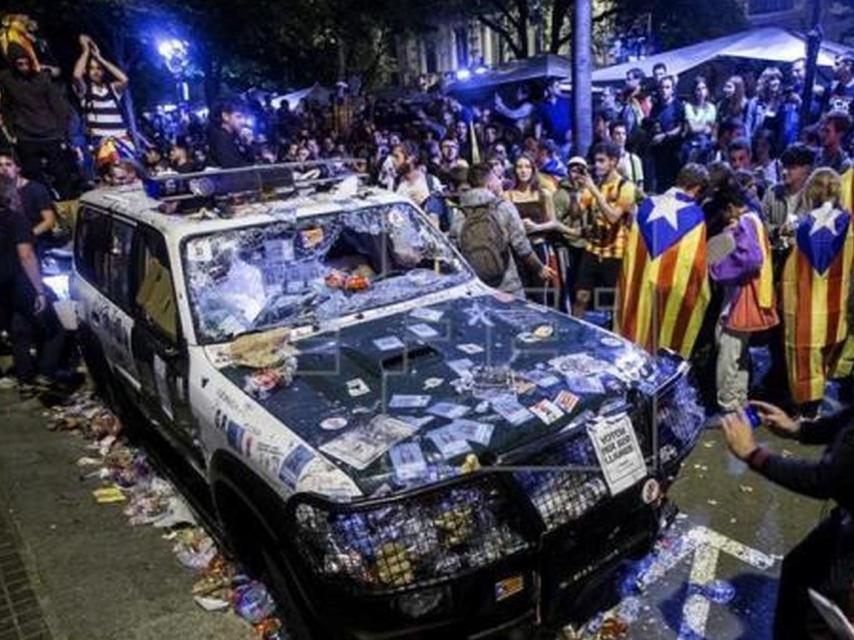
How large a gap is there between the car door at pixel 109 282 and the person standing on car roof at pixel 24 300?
1183mm

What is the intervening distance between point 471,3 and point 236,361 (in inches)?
1176

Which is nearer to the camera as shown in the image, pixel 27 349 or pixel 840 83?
pixel 27 349

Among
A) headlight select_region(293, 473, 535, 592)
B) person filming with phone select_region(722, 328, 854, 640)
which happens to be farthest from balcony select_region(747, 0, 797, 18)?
headlight select_region(293, 473, 535, 592)

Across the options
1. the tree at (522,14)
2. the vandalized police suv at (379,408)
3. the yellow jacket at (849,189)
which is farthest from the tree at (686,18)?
the vandalized police suv at (379,408)

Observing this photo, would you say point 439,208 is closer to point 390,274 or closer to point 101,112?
point 390,274

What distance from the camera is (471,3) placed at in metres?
30.0

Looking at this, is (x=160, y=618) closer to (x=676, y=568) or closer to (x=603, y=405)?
(x=603, y=405)

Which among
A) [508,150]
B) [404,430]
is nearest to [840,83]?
[508,150]

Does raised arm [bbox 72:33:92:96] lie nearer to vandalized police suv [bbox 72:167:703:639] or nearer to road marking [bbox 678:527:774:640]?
vandalized police suv [bbox 72:167:703:639]

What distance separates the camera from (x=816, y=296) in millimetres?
4883

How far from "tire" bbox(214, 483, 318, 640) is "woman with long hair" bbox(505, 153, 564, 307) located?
11.3ft

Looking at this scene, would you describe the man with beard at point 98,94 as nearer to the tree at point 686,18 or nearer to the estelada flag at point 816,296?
the estelada flag at point 816,296

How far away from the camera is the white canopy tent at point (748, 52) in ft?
47.3

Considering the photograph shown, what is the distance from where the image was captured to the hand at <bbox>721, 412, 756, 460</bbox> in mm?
2383
